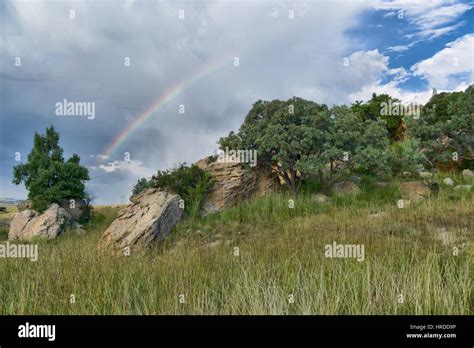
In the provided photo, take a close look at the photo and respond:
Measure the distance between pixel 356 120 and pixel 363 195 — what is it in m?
2.97

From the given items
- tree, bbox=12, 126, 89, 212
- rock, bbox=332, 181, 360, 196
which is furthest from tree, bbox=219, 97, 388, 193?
tree, bbox=12, 126, 89, 212

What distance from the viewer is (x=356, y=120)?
43.4 feet

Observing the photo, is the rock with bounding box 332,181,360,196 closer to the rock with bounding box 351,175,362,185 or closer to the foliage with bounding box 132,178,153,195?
the rock with bounding box 351,175,362,185

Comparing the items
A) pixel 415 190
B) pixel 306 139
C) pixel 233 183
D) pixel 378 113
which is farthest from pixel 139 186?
pixel 378 113

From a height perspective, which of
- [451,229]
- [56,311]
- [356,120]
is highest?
[356,120]

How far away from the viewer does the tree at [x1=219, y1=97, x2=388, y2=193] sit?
40.8 ft

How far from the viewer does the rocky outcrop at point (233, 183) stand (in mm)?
12348

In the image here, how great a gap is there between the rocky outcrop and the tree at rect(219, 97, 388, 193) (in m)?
0.61

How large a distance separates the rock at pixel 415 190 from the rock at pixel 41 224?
12.3m

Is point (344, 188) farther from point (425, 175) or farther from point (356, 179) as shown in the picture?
point (425, 175)

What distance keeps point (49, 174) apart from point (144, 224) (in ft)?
21.5

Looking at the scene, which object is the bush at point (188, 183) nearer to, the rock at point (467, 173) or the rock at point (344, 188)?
the rock at point (344, 188)

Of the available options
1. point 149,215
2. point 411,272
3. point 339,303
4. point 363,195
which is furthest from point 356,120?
point 339,303
